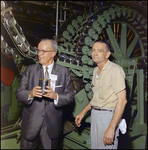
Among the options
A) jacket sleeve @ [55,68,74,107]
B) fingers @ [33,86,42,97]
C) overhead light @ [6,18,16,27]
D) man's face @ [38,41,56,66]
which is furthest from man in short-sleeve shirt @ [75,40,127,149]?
overhead light @ [6,18,16,27]

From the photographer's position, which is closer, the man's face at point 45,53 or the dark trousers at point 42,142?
the man's face at point 45,53

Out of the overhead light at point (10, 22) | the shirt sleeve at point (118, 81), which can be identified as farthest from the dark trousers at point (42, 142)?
the overhead light at point (10, 22)

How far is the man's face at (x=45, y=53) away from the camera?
188 centimetres

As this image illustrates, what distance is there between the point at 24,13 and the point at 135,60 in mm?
1599

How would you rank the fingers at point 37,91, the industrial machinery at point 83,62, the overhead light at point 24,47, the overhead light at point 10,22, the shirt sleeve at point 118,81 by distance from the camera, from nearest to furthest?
the fingers at point 37,91
the shirt sleeve at point 118,81
the overhead light at point 10,22
the overhead light at point 24,47
the industrial machinery at point 83,62

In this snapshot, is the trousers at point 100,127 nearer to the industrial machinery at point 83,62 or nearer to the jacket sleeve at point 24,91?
the industrial machinery at point 83,62

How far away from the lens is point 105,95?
6.47 feet

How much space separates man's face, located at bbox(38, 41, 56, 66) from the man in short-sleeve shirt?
0.41m

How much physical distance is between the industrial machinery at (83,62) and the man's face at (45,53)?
27 centimetres

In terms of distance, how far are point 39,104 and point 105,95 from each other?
63 centimetres

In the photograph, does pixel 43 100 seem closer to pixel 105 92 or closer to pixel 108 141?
pixel 105 92

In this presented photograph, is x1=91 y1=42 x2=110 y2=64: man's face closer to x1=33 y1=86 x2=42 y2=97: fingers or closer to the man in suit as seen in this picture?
the man in suit

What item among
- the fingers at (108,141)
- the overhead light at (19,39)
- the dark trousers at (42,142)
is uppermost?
the overhead light at (19,39)

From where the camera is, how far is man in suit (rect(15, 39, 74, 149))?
191 cm
